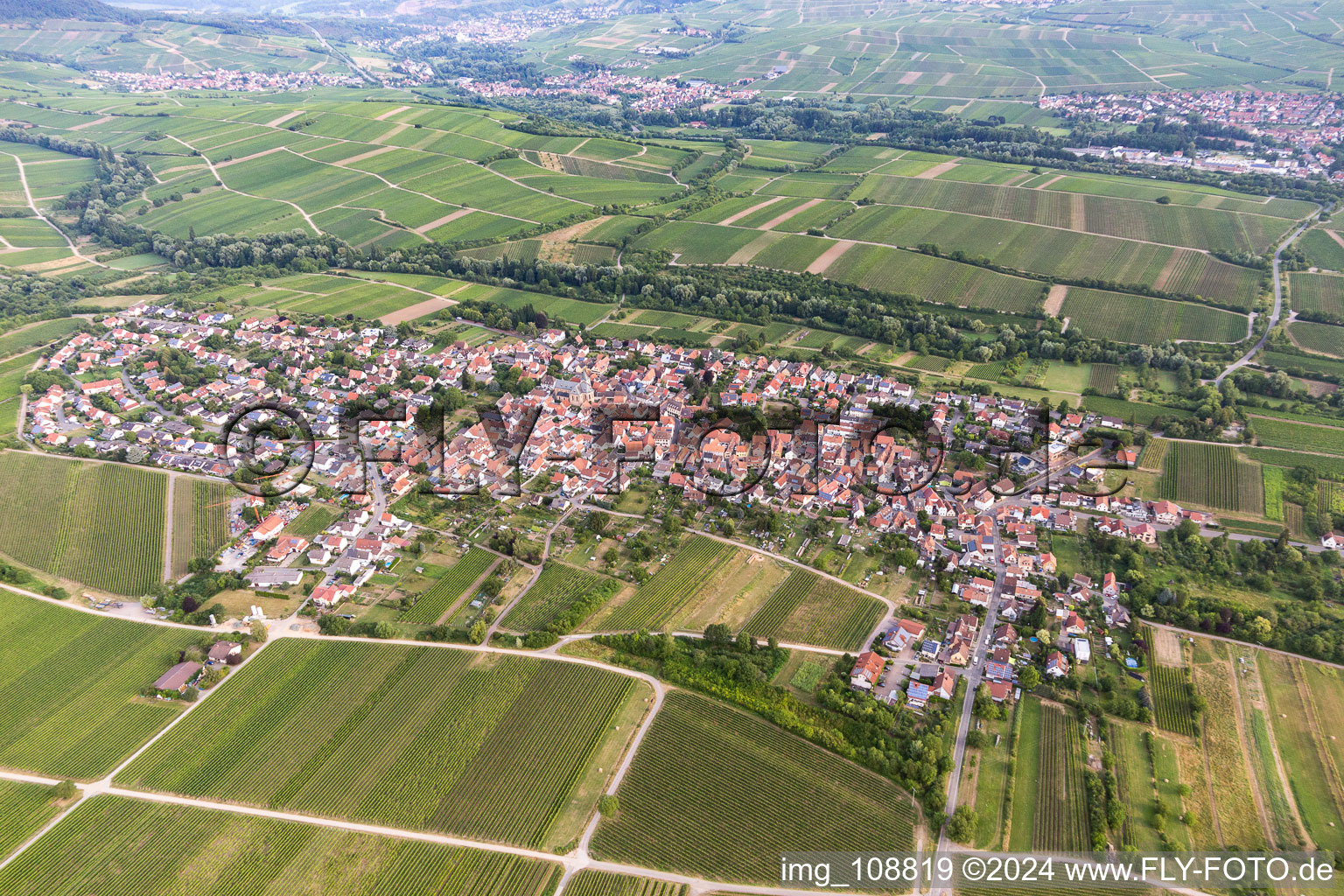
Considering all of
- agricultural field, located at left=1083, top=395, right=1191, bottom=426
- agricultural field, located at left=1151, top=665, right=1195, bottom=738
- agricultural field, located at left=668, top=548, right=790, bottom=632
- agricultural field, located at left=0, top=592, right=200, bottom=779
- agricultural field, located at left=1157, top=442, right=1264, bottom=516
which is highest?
agricultural field, located at left=1083, top=395, right=1191, bottom=426

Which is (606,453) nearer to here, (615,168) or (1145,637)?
(1145,637)

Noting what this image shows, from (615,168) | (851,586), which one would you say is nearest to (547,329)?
(851,586)

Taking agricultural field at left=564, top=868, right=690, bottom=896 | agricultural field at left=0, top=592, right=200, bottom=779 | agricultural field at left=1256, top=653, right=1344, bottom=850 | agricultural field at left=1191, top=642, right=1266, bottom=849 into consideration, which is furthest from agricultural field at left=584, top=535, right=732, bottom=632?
agricultural field at left=1256, top=653, right=1344, bottom=850

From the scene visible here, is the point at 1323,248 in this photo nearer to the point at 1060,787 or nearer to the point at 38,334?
the point at 1060,787

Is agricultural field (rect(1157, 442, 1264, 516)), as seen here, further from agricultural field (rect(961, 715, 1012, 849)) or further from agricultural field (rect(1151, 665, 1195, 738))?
agricultural field (rect(961, 715, 1012, 849))

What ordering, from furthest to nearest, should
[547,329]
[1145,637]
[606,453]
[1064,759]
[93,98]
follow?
[93,98], [547,329], [606,453], [1145,637], [1064,759]

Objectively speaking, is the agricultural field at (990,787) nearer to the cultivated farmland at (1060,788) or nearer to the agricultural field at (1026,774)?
the agricultural field at (1026,774)

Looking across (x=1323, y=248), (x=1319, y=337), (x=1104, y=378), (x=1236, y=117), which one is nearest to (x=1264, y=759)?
(x=1104, y=378)
